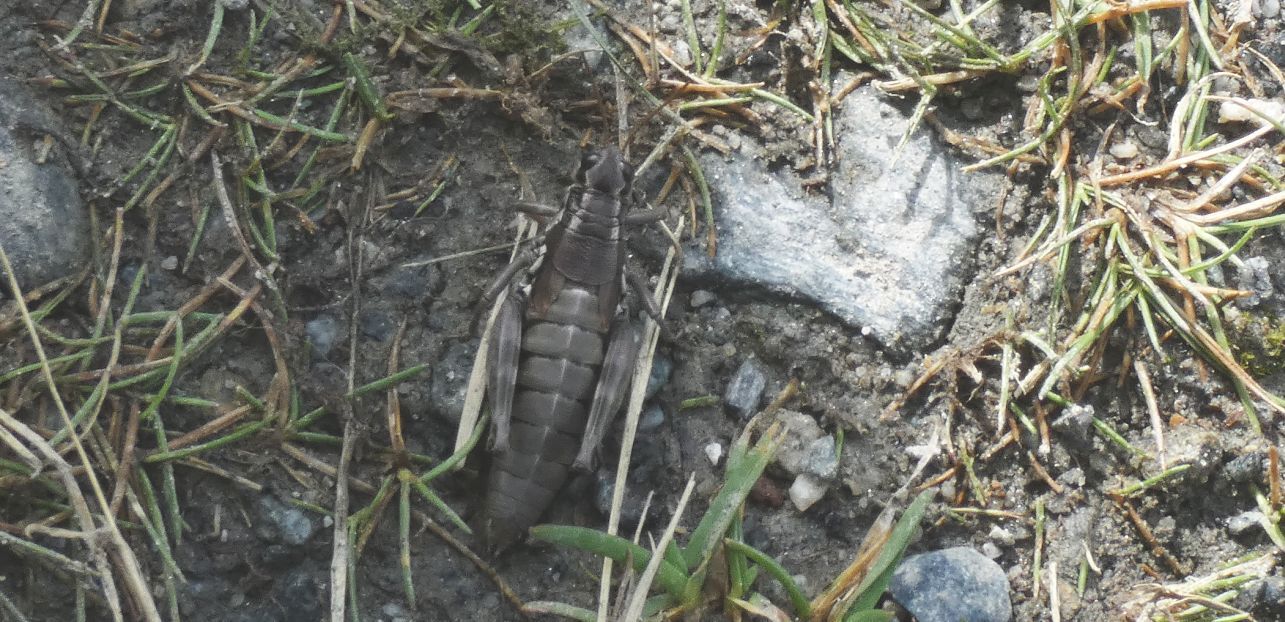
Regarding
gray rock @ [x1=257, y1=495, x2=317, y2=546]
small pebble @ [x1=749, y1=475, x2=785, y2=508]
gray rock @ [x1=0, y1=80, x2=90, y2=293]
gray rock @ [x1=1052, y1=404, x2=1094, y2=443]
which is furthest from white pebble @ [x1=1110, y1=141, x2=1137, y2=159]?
gray rock @ [x1=0, y1=80, x2=90, y2=293]

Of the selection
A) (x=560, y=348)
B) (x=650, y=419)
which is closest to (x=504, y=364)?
(x=560, y=348)

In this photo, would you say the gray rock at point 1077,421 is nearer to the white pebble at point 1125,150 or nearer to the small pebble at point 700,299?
the white pebble at point 1125,150

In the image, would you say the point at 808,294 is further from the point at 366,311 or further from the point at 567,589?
the point at 366,311

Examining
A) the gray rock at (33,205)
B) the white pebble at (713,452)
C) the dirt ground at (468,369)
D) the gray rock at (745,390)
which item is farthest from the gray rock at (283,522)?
the gray rock at (745,390)

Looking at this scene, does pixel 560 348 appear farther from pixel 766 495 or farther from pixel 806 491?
pixel 806 491

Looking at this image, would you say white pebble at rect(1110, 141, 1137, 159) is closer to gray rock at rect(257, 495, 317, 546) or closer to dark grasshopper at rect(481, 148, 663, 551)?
dark grasshopper at rect(481, 148, 663, 551)

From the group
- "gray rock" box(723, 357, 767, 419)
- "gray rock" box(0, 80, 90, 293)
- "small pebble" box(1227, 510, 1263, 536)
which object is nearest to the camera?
"gray rock" box(0, 80, 90, 293)

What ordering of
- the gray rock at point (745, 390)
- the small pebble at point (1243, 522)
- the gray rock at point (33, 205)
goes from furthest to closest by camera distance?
the gray rock at point (745, 390) → the small pebble at point (1243, 522) → the gray rock at point (33, 205)
